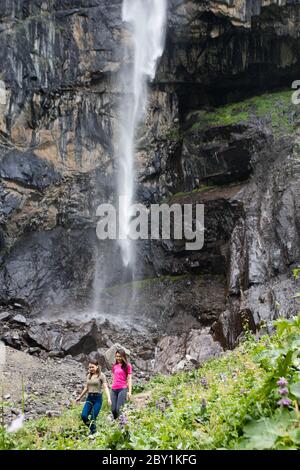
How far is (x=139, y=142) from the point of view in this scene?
23.8m

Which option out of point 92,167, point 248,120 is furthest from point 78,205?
point 248,120

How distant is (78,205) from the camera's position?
22672 millimetres

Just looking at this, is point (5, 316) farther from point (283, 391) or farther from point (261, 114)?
point (283, 391)

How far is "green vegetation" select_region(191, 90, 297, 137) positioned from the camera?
71.9 feet

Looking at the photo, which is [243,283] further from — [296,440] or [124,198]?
[296,440]

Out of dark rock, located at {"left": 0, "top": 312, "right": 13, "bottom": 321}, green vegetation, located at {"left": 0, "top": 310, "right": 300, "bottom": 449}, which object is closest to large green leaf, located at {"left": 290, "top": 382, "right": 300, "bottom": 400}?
green vegetation, located at {"left": 0, "top": 310, "right": 300, "bottom": 449}

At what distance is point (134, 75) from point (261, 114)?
7263mm

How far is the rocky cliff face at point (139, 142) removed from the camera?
20094 millimetres

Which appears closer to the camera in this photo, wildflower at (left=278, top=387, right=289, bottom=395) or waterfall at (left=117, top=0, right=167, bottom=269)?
wildflower at (left=278, top=387, right=289, bottom=395)

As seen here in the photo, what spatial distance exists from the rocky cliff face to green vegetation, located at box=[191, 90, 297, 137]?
0.09 metres

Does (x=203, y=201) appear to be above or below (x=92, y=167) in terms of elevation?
below

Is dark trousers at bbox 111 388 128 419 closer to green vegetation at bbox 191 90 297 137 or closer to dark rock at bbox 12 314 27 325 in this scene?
dark rock at bbox 12 314 27 325

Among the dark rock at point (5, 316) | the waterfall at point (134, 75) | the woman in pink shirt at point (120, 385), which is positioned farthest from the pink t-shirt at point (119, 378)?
the waterfall at point (134, 75)

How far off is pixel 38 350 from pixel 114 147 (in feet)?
40.3
